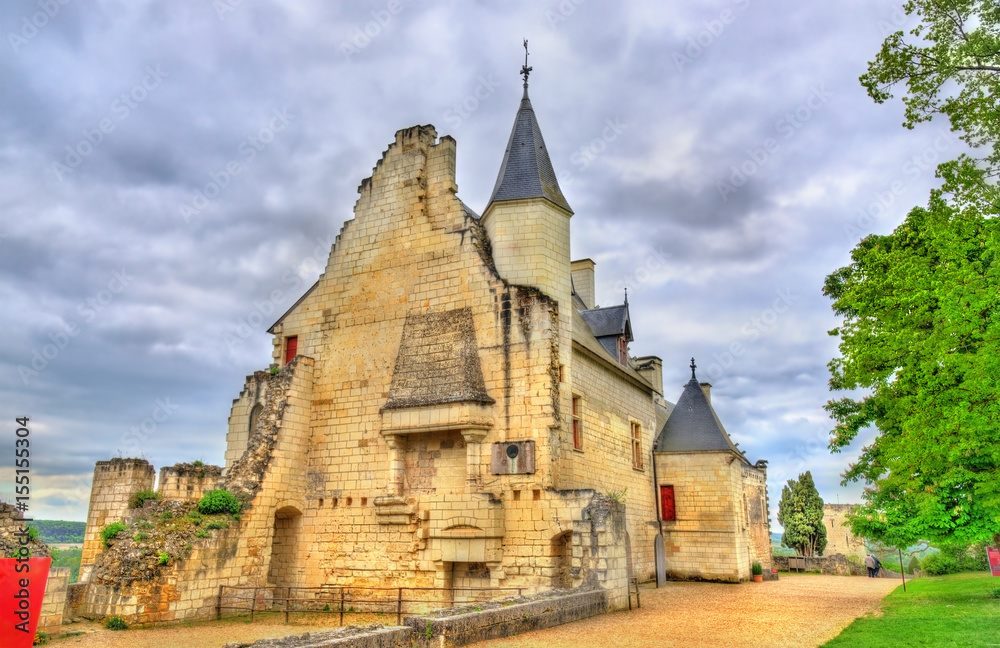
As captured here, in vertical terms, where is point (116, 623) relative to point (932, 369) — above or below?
below

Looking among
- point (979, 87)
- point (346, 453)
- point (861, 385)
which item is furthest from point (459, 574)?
point (979, 87)

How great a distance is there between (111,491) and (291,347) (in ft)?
18.5

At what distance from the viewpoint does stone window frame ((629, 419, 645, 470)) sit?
2258 cm

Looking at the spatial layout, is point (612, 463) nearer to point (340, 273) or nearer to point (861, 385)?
point (861, 385)

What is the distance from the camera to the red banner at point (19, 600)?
32.7ft

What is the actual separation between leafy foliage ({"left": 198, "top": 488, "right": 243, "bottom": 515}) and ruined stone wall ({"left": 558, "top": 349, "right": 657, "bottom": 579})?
7.32 meters

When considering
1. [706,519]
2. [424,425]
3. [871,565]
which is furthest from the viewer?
[871,565]

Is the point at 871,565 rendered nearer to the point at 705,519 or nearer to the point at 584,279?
the point at 705,519

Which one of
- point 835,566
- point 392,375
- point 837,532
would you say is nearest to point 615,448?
point 392,375

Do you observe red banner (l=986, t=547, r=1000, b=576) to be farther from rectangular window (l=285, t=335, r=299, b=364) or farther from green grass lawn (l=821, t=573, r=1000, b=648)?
rectangular window (l=285, t=335, r=299, b=364)

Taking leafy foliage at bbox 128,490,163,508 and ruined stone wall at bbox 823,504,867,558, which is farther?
ruined stone wall at bbox 823,504,867,558

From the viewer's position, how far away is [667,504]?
24.4 m

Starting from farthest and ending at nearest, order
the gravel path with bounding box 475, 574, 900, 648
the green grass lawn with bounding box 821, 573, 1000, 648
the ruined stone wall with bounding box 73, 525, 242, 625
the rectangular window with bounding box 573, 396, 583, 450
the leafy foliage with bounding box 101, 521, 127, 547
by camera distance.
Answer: the rectangular window with bounding box 573, 396, 583, 450 → the leafy foliage with bounding box 101, 521, 127, 547 → the ruined stone wall with bounding box 73, 525, 242, 625 → the gravel path with bounding box 475, 574, 900, 648 → the green grass lawn with bounding box 821, 573, 1000, 648

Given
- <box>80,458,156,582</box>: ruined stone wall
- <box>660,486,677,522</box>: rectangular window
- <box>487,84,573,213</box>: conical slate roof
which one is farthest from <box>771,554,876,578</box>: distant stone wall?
<box>80,458,156,582</box>: ruined stone wall
